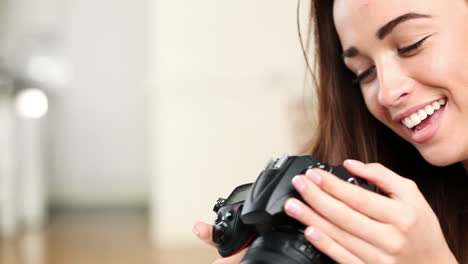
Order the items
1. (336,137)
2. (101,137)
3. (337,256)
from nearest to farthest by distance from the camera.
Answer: (337,256) < (336,137) < (101,137)

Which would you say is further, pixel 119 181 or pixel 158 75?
pixel 119 181

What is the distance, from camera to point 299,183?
2.07 ft

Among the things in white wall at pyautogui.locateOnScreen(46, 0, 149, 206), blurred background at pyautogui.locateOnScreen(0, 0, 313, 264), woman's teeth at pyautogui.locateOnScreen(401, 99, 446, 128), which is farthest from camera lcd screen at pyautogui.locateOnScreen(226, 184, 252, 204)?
white wall at pyautogui.locateOnScreen(46, 0, 149, 206)

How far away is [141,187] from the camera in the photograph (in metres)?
4.43

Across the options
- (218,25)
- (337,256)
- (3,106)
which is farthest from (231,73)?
(337,256)

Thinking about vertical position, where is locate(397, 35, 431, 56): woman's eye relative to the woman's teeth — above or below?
above

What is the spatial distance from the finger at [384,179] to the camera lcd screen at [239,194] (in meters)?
0.14

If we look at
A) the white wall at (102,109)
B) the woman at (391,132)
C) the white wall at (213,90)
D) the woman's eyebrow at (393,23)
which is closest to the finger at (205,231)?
the woman at (391,132)

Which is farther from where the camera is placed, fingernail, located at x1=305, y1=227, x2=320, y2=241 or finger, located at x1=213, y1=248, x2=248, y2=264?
finger, located at x1=213, y1=248, x2=248, y2=264

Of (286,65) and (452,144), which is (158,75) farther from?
(452,144)

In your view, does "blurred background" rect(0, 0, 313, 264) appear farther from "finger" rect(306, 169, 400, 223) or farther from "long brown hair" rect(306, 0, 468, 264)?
"finger" rect(306, 169, 400, 223)

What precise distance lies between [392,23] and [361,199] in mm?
273

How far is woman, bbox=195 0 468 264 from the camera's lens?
0.62m

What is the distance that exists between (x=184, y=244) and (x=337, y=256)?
253 centimetres
